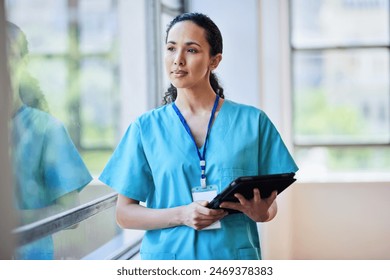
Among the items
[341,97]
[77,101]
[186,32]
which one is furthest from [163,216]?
[341,97]

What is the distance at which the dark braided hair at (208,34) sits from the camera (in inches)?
50.0

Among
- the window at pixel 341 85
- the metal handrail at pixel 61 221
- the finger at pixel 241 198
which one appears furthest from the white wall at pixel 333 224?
the metal handrail at pixel 61 221

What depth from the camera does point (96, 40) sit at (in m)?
1.81

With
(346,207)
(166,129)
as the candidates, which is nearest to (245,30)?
(346,207)

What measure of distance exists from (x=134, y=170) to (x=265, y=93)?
3.39ft

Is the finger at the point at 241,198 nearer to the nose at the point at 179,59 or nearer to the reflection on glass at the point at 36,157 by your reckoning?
the nose at the point at 179,59

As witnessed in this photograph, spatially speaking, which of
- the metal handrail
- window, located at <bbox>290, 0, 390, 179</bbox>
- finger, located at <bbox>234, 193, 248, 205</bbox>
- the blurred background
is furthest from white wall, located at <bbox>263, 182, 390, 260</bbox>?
the metal handrail

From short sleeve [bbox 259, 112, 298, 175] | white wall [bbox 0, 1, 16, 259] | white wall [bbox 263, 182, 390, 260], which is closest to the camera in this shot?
white wall [bbox 0, 1, 16, 259]

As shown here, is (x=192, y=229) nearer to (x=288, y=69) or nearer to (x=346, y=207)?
(x=346, y=207)

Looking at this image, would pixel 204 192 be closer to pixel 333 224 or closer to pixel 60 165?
pixel 60 165

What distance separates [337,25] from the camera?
2.46m

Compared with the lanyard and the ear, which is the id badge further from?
the ear

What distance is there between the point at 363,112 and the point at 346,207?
0.59m

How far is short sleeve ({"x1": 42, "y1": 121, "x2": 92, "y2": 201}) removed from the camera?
4.49 ft
